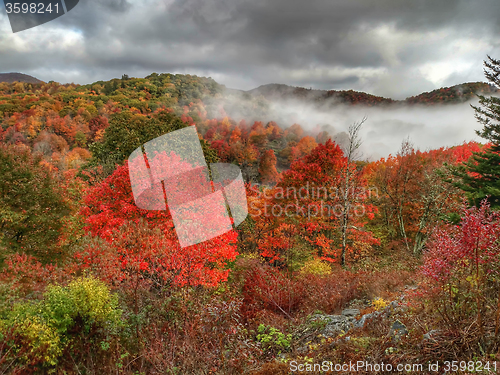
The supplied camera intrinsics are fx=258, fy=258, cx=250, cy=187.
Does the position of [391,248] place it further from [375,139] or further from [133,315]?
[375,139]

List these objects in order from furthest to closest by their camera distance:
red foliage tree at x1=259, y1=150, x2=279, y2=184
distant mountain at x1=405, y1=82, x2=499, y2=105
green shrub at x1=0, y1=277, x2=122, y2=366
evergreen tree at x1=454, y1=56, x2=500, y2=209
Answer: distant mountain at x1=405, y1=82, x2=499, y2=105 → red foliage tree at x1=259, y1=150, x2=279, y2=184 → evergreen tree at x1=454, y1=56, x2=500, y2=209 → green shrub at x1=0, y1=277, x2=122, y2=366

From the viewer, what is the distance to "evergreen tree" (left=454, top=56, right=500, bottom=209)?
1431cm

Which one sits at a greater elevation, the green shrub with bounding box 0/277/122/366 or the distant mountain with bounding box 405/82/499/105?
the distant mountain with bounding box 405/82/499/105

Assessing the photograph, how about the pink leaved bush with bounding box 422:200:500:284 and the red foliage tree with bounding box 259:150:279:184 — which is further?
the red foliage tree with bounding box 259:150:279:184

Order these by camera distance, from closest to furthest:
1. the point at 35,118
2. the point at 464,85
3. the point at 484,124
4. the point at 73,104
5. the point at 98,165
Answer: the point at 484,124 → the point at 98,165 → the point at 35,118 → the point at 73,104 → the point at 464,85

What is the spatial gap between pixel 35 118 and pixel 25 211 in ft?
273

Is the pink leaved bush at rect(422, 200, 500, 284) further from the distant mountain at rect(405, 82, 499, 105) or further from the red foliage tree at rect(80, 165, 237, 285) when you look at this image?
the distant mountain at rect(405, 82, 499, 105)

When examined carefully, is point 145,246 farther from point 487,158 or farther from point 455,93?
point 455,93

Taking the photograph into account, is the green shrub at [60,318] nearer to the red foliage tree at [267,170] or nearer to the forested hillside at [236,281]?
the forested hillside at [236,281]

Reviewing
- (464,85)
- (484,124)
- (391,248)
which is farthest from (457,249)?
(464,85)

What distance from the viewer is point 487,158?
14789 mm

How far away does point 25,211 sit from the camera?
12.7 m

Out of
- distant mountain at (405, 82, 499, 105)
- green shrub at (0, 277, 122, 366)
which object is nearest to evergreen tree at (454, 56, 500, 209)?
green shrub at (0, 277, 122, 366)

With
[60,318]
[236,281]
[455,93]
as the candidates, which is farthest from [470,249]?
[455,93]
